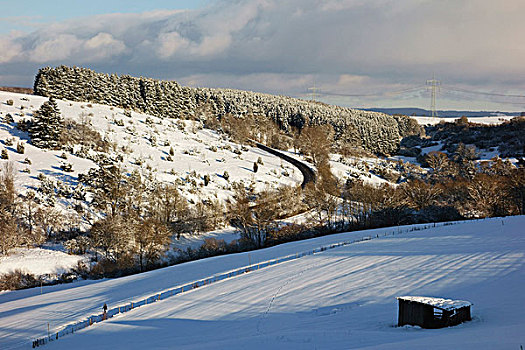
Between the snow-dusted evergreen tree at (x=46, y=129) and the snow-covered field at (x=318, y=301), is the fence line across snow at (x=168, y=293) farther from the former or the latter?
the snow-dusted evergreen tree at (x=46, y=129)

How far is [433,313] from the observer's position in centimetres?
1255

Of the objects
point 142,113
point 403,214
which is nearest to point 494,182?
point 403,214

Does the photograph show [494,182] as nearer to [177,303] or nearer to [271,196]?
[271,196]

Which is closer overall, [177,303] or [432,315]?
[432,315]

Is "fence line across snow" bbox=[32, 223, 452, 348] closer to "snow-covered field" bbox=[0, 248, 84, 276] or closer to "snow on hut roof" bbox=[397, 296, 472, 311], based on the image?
"snow-covered field" bbox=[0, 248, 84, 276]

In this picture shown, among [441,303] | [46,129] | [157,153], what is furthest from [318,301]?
A: [46,129]

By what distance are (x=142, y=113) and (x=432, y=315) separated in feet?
246

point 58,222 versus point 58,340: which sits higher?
point 58,222

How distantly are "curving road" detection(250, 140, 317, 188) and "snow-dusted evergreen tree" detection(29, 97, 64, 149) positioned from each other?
115ft

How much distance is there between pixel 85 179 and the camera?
44.4m

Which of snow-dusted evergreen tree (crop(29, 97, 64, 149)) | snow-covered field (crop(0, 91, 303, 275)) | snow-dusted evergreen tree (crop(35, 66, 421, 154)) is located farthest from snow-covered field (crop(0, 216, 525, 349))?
snow-dusted evergreen tree (crop(35, 66, 421, 154))

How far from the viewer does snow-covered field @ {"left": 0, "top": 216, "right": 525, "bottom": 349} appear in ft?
43.1

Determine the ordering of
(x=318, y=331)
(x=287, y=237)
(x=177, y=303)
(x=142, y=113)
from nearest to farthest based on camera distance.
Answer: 1. (x=318, y=331)
2. (x=177, y=303)
3. (x=287, y=237)
4. (x=142, y=113)

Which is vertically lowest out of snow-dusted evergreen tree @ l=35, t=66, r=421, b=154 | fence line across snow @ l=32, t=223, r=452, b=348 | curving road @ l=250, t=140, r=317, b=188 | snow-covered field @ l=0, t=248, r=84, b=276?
fence line across snow @ l=32, t=223, r=452, b=348
